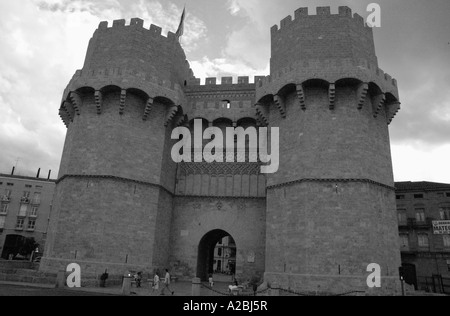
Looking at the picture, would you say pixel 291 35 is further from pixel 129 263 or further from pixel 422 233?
pixel 422 233

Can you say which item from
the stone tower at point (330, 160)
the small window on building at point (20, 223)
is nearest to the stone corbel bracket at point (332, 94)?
the stone tower at point (330, 160)

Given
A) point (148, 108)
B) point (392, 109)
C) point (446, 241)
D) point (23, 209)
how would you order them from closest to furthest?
point (392, 109)
point (148, 108)
point (446, 241)
point (23, 209)

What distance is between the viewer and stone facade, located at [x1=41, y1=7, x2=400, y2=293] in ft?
53.0

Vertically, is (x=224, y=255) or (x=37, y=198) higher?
(x=37, y=198)

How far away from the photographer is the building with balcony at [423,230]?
3019cm

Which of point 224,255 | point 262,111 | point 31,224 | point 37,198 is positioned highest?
point 262,111

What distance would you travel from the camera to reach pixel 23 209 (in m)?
44.8

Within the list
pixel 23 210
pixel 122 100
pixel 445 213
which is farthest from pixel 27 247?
pixel 445 213

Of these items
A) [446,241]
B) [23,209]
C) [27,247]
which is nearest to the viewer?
[446,241]

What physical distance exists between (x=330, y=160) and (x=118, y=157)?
11.5 meters

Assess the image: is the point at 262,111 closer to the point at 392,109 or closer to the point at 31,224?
the point at 392,109

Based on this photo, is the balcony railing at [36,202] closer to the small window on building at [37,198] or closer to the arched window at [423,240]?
the small window on building at [37,198]

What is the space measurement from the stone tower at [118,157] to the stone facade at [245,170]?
0.07 m

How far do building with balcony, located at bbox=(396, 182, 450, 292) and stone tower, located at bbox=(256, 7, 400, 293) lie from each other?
16982 millimetres
